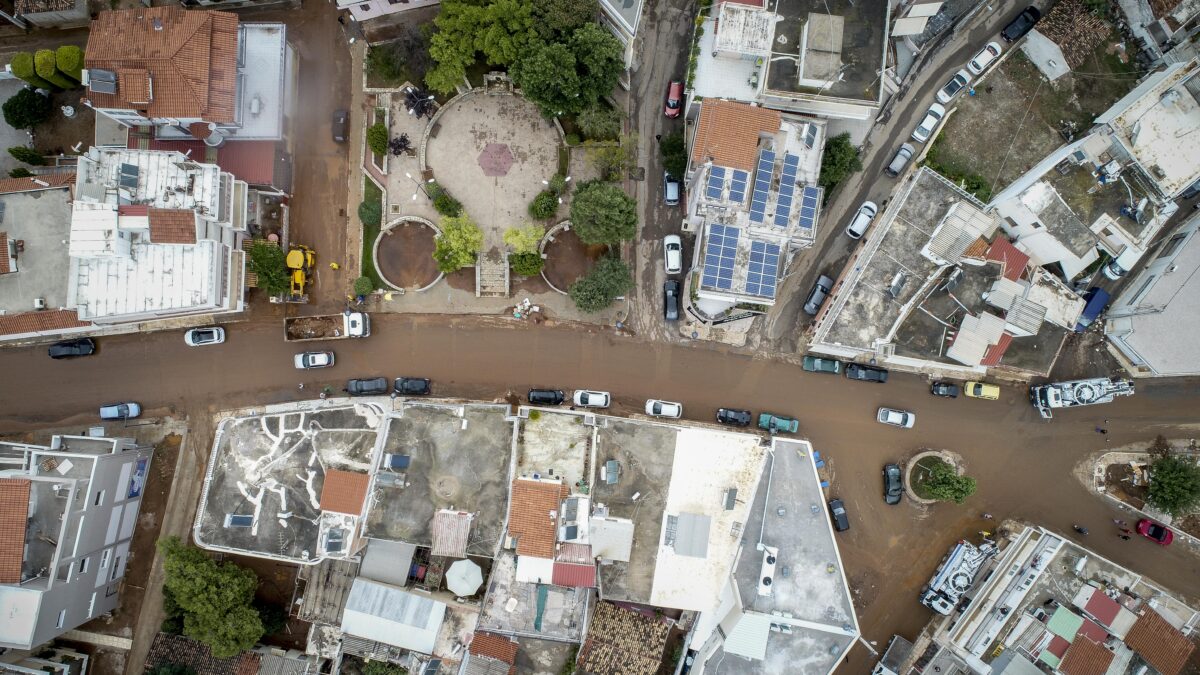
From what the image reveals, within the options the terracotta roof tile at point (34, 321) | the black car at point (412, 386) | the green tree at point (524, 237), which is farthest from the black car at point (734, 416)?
the terracotta roof tile at point (34, 321)

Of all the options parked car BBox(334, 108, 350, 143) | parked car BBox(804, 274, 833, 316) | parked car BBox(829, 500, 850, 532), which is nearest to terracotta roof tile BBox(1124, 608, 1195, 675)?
parked car BBox(829, 500, 850, 532)

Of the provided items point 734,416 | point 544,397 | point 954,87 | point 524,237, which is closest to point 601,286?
point 524,237

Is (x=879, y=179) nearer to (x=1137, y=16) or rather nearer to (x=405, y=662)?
(x=1137, y=16)

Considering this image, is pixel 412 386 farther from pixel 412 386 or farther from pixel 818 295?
pixel 818 295

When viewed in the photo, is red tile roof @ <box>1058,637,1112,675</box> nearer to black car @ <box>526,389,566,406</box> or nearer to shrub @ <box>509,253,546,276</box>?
black car @ <box>526,389,566,406</box>

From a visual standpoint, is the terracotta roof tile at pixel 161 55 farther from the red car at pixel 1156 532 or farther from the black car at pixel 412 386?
the red car at pixel 1156 532

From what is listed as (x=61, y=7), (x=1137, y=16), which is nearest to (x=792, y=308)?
(x=1137, y=16)
